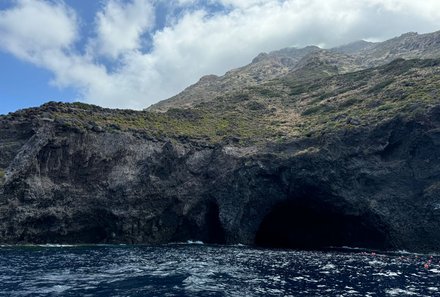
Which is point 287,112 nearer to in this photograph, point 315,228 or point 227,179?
point 315,228

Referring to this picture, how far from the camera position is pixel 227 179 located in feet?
272

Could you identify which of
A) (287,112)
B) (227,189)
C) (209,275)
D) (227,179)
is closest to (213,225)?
(227,189)

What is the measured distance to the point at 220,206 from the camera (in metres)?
81.4

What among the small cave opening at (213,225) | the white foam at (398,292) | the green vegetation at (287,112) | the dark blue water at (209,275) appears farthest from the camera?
the green vegetation at (287,112)

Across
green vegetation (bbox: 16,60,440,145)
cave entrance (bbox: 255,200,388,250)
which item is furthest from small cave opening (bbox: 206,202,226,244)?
green vegetation (bbox: 16,60,440,145)

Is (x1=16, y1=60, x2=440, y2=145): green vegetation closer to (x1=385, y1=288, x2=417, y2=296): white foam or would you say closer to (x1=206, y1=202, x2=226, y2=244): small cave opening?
(x1=206, y1=202, x2=226, y2=244): small cave opening

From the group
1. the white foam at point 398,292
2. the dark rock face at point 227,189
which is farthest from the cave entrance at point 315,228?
the white foam at point 398,292

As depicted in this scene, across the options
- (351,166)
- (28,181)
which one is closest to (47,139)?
(28,181)

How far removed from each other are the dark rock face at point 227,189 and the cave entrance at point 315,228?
22cm

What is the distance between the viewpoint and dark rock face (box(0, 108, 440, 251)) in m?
71.1

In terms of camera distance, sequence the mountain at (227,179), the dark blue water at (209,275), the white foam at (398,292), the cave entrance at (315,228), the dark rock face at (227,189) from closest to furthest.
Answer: the white foam at (398,292), the dark blue water at (209,275), the dark rock face at (227,189), the mountain at (227,179), the cave entrance at (315,228)

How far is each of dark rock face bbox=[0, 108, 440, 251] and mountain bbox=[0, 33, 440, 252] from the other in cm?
18

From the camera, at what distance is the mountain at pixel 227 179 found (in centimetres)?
7150

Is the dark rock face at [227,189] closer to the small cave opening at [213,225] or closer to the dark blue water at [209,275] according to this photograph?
the small cave opening at [213,225]
